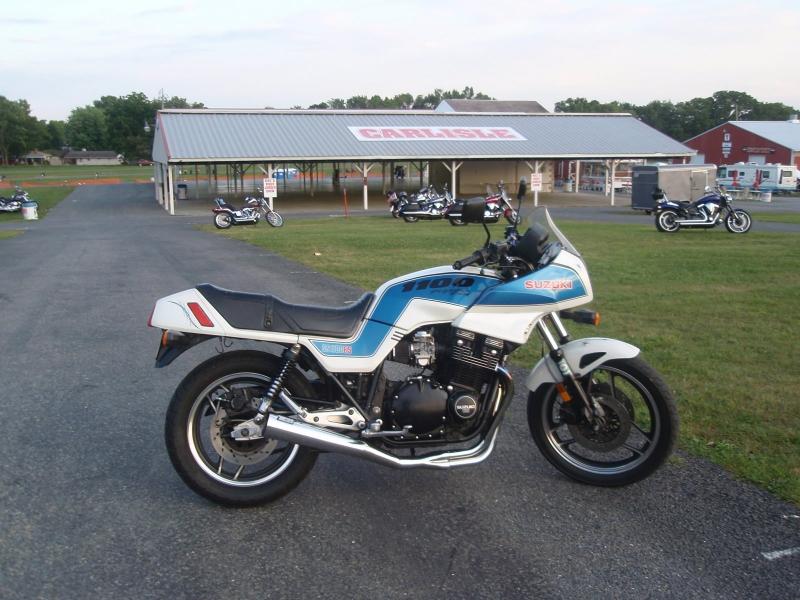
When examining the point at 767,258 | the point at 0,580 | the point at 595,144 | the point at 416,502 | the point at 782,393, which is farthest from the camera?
the point at 595,144

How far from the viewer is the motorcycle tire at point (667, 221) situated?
71.2 feet

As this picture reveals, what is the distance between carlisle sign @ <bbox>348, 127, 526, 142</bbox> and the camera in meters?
40.1

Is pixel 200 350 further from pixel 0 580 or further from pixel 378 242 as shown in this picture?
pixel 378 242

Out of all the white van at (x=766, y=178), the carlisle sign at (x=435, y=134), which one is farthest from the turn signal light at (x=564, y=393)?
the white van at (x=766, y=178)

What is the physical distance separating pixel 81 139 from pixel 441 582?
156 metres

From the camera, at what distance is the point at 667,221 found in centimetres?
2177

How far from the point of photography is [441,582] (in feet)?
10.7

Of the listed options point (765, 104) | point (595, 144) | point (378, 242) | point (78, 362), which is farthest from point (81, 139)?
point (78, 362)

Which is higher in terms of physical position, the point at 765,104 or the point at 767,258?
the point at 765,104

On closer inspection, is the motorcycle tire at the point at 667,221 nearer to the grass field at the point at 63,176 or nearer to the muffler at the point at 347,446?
the muffler at the point at 347,446

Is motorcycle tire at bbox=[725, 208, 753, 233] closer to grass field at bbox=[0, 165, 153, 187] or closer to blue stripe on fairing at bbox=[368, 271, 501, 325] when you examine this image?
blue stripe on fairing at bbox=[368, 271, 501, 325]

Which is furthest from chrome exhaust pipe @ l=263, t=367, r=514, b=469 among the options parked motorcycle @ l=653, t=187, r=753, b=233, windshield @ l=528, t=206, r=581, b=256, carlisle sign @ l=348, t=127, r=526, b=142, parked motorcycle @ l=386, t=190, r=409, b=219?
carlisle sign @ l=348, t=127, r=526, b=142

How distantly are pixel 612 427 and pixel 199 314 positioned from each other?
89.9 inches

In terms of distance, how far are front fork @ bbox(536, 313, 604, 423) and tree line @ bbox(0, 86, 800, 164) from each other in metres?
99.4
